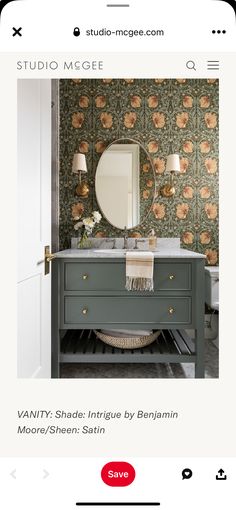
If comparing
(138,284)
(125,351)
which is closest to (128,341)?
(125,351)

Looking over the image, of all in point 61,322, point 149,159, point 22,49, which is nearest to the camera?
point 22,49

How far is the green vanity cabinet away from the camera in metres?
1.66

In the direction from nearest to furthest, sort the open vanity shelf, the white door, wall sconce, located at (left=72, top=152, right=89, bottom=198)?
the white door
the open vanity shelf
wall sconce, located at (left=72, top=152, right=89, bottom=198)

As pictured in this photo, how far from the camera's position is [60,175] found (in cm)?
222

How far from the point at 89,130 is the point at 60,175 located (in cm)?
37

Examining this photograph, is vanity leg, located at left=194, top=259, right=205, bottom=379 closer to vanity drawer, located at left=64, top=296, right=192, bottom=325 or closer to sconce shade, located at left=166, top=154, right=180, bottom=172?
vanity drawer, located at left=64, top=296, right=192, bottom=325

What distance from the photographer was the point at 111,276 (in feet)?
5.47

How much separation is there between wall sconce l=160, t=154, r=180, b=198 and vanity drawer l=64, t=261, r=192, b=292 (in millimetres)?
735
